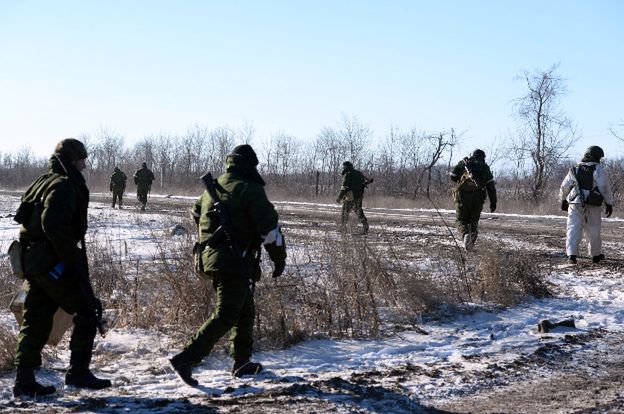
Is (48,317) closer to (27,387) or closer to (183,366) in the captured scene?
(27,387)

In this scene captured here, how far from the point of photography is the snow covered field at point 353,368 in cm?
448

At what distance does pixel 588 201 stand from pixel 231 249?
22.6ft

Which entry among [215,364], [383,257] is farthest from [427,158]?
[215,364]

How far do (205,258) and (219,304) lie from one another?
0.34 metres

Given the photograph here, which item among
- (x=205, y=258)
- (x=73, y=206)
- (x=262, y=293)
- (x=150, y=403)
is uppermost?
(x=73, y=206)

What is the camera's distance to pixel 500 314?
7.09m

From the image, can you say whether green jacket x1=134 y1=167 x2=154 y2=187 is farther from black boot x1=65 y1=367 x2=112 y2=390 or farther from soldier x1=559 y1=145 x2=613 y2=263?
black boot x1=65 y1=367 x2=112 y2=390

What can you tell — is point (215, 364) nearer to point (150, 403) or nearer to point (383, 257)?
point (150, 403)

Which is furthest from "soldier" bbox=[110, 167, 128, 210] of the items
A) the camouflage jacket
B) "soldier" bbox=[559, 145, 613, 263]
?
"soldier" bbox=[559, 145, 613, 263]

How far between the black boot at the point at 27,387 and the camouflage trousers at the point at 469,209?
7942 mm

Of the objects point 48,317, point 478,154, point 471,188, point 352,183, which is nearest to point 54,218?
point 48,317

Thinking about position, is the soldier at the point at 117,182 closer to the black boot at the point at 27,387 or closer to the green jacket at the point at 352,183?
the green jacket at the point at 352,183

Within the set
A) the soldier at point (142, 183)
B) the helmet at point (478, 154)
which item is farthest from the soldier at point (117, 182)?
the helmet at point (478, 154)

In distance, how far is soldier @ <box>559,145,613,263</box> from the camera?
10062mm
